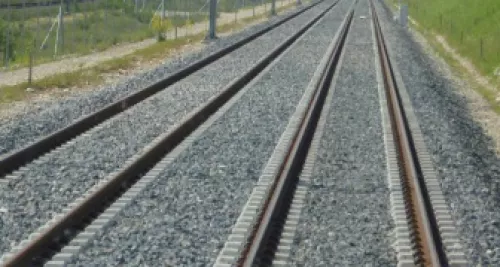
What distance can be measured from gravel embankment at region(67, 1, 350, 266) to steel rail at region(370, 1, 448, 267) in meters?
1.83

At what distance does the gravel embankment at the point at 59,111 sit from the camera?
12.5 meters

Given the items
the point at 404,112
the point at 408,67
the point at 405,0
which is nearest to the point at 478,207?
the point at 404,112

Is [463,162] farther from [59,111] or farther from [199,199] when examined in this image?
[59,111]

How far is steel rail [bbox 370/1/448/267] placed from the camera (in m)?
7.60

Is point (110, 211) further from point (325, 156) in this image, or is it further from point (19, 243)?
point (325, 156)

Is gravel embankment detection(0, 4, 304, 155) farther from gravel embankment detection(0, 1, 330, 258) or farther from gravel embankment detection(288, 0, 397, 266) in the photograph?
gravel embankment detection(288, 0, 397, 266)

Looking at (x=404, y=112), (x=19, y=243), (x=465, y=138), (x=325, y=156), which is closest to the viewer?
(x=19, y=243)

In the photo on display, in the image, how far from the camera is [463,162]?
38.3 feet

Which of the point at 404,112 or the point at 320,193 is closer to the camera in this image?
the point at 320,193

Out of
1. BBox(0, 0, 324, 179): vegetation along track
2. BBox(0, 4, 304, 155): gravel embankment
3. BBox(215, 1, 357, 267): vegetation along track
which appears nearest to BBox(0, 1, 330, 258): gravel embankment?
BBox(0, 0, 324, 179): vegetation along track

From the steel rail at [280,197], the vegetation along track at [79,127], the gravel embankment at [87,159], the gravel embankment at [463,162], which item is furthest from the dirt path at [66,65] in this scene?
the gravel embankment at [463,162]

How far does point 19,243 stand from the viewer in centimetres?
768

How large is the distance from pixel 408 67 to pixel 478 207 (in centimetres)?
1522

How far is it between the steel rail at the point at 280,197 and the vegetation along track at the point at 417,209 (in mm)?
1199
